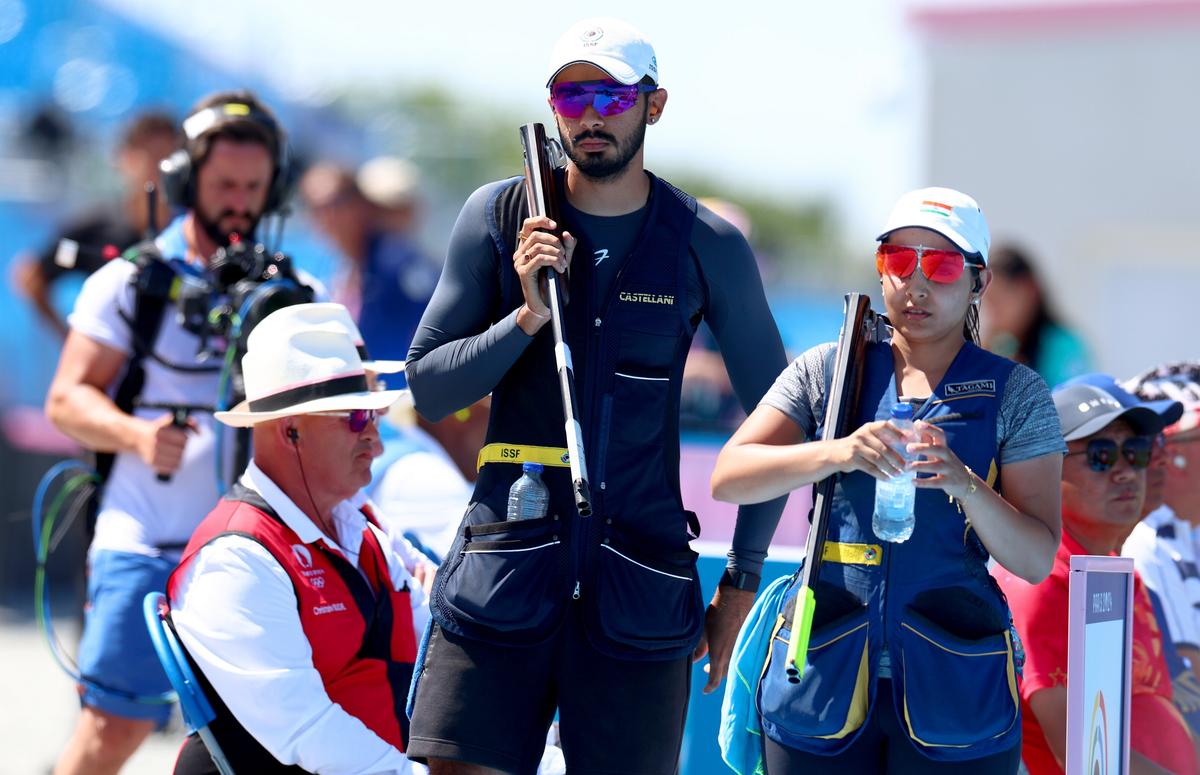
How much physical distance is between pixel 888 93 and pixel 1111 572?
17.3 meters

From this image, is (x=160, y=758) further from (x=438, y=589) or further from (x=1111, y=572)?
(x=1111, y=572)

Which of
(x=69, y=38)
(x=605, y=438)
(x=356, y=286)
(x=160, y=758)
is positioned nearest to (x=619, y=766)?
(x=605, y=438)

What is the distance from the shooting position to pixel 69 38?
45.9 feet

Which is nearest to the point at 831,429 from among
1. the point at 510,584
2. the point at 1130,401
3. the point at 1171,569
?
the point at 510,584

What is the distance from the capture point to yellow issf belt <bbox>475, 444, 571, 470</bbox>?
3287mm

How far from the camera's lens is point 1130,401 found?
430 centimetres

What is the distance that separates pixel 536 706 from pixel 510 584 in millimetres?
268

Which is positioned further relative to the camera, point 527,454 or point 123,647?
point 123,647

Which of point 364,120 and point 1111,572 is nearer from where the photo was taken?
point 1111,572

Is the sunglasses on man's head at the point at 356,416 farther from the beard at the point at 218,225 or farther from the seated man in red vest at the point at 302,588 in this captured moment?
the beard at the point at 218,225

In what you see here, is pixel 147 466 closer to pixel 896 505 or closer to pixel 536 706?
pixel 536 706

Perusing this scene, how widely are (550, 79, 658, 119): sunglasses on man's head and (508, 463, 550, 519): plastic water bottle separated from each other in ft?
2.48

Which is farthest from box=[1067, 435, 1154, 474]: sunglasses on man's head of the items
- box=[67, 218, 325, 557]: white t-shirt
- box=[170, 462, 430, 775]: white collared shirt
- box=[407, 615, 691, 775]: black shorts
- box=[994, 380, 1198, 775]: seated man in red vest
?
box=[67, 218, 325, 557]: white t-shirt

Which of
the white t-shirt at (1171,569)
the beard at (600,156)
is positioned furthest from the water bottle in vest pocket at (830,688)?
the white t-shirt at (1171,569)
